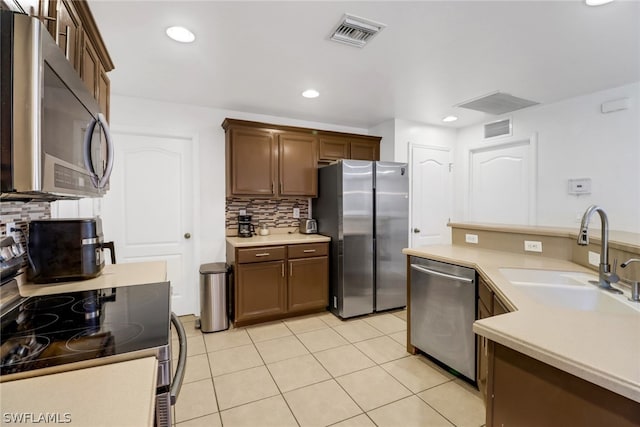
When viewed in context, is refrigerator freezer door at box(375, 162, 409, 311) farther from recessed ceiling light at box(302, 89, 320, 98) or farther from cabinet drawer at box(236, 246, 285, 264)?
cabinet drawer at box(236, 246, 285, 264)

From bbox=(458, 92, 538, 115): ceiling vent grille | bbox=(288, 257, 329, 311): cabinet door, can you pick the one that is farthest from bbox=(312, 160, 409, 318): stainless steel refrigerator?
bbox=(458, 92, 538, 115): ceiling vent grille

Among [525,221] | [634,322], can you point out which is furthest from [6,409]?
[525,221]

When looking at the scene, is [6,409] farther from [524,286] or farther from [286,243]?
[286,243]

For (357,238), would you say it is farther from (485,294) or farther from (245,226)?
(485,294)

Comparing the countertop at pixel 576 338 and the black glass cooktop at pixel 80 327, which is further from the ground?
the black glass cooktop at pixel 80 327

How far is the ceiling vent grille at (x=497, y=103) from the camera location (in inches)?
120

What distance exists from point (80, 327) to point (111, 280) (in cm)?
73

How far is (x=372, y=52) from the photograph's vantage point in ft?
7.01

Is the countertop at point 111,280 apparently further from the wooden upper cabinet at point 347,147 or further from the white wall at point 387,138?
the white wall at point 387,138

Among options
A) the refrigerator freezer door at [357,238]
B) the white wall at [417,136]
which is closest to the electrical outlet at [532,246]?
the refrigerator freezer door at [357,238]

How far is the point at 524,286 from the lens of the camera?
4.83ft

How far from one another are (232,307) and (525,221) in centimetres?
363
